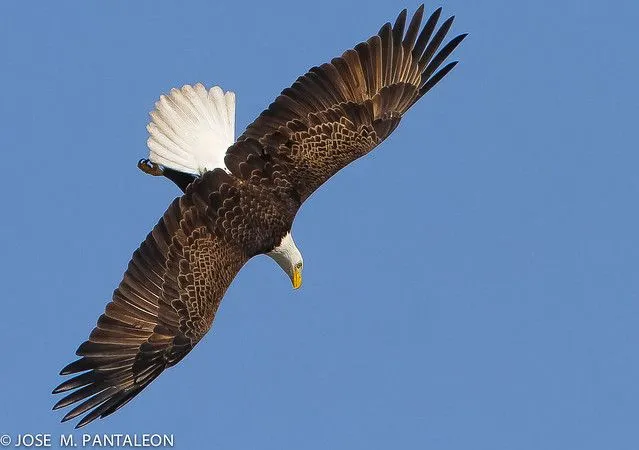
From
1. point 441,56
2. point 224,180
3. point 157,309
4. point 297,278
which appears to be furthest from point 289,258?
point 441,56

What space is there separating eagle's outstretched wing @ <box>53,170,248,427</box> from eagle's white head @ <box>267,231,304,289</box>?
2.77 ft

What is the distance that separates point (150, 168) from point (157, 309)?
181 centimetres

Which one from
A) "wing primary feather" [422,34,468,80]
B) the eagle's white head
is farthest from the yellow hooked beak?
"wing primary feather" [422,34,468,80]

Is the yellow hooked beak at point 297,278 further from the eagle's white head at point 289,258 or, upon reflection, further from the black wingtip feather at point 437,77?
the black wingtip feather at point 437,77

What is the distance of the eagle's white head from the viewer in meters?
15.7

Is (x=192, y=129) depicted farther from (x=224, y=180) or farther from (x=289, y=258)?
(x=289, y=258)

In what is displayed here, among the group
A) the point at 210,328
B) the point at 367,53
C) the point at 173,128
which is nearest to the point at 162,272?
the point at 210,328

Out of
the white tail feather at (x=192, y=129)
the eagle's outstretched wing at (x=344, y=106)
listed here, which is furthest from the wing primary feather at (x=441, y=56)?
the white tail feather at (x=192, y=129)

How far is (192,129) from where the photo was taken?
1561 cm

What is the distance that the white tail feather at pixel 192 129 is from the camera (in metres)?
15.4

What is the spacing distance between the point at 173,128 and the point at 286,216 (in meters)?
1.36

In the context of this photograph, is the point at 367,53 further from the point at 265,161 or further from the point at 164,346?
the point at 164,346

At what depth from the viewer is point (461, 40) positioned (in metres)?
16.2

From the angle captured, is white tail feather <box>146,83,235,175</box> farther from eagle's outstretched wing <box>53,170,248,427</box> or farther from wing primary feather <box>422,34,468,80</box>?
wing primary feather <box>422,34,468,80</box>
